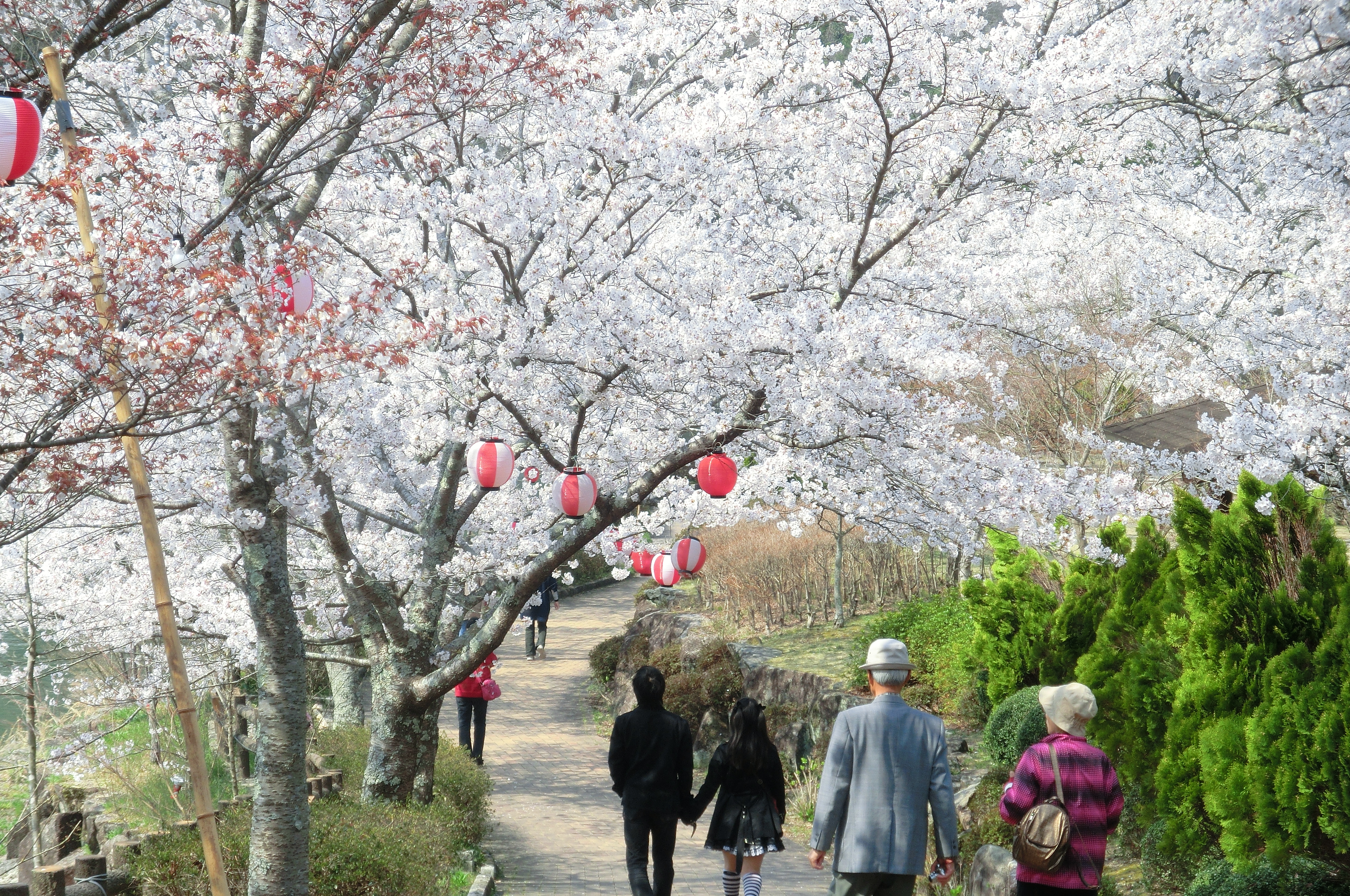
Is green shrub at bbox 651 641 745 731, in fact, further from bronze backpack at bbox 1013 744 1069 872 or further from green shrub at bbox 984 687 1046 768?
bronze backpack at bbox 1013 744 1069 872

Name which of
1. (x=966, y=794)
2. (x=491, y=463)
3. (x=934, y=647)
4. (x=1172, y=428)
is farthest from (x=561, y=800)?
(x=1172, y=428)

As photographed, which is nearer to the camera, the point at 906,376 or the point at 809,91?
the point at 906,376

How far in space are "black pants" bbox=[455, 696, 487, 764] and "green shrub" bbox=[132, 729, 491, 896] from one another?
10.6ft

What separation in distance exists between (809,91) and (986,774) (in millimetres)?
5917

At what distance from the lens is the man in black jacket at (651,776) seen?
17.1 feet

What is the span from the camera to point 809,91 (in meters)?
8.50

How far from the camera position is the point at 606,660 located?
1592 centimetres

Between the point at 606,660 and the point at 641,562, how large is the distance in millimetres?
3789

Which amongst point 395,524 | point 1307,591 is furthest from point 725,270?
point 1307,591

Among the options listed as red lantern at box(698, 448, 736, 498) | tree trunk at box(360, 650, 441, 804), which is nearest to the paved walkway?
tree trunk at box(360, 650, 441, 804)

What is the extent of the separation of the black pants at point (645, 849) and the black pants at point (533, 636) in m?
12.3

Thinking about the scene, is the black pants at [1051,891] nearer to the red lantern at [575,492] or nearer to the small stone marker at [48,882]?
the red lantern at [575,492]

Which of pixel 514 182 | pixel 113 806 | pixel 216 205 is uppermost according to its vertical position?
pixel 514 182

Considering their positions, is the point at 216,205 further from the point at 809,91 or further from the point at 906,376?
the point at 809,91
